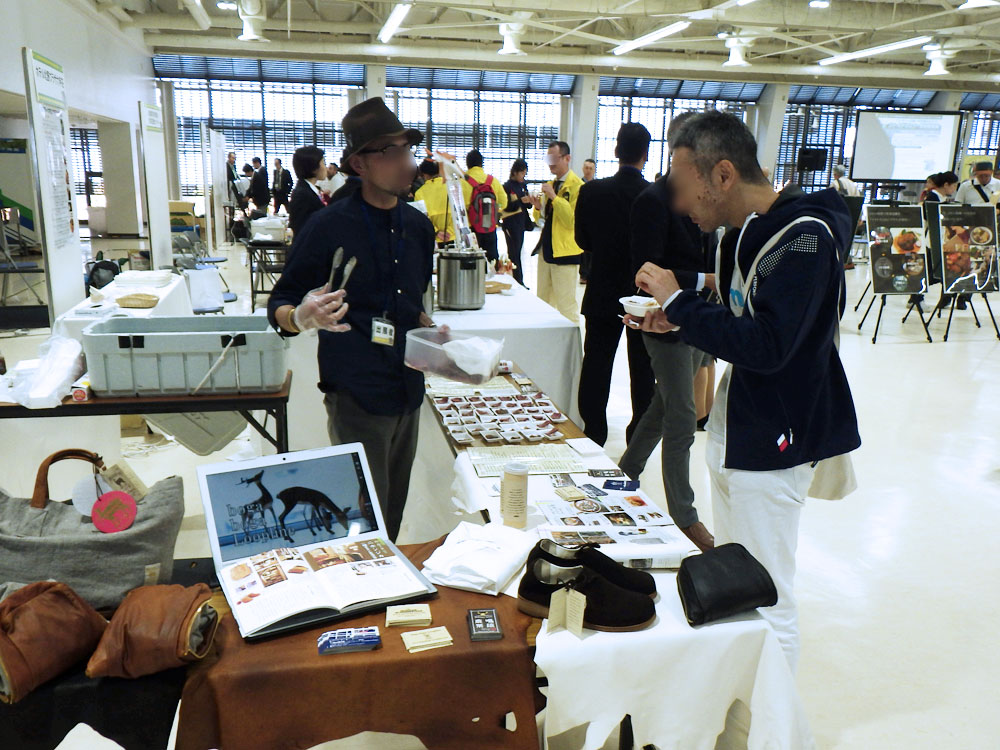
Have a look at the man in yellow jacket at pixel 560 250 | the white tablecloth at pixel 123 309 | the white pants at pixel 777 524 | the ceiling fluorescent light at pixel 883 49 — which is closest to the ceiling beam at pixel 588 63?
the ceiling fluorescent light at pixel 883 49

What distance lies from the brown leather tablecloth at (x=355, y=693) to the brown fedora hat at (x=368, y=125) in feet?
4.10

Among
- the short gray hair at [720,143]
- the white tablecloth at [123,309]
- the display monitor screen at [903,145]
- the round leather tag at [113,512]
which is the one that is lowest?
the round leather tag at [113,512]

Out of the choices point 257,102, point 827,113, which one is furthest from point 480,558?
point 827,113

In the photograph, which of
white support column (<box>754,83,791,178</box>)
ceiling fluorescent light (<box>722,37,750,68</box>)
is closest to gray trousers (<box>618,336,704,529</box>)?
ceiling fluorescent light (<box>722,37,750,68</box>)

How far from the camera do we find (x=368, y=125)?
202cm

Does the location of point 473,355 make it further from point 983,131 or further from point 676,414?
point 983,131

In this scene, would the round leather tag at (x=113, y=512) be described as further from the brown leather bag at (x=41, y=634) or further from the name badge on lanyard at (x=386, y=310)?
the name badge on lanyard at (x=386, y=310)

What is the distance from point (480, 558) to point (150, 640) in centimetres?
66

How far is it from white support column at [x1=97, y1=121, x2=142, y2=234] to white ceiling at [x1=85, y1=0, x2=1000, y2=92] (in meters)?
1.78

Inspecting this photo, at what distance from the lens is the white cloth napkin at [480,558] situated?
159 cm

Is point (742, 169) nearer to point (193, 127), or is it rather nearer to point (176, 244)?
point (176, 244)

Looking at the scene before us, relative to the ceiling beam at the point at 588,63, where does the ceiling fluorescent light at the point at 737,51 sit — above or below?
below

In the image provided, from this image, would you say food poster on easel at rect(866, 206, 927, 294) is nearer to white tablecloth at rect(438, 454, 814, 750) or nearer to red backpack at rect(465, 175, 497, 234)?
red backpack at rect(465, 175, 497, 234)

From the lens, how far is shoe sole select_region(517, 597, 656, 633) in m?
1.43
